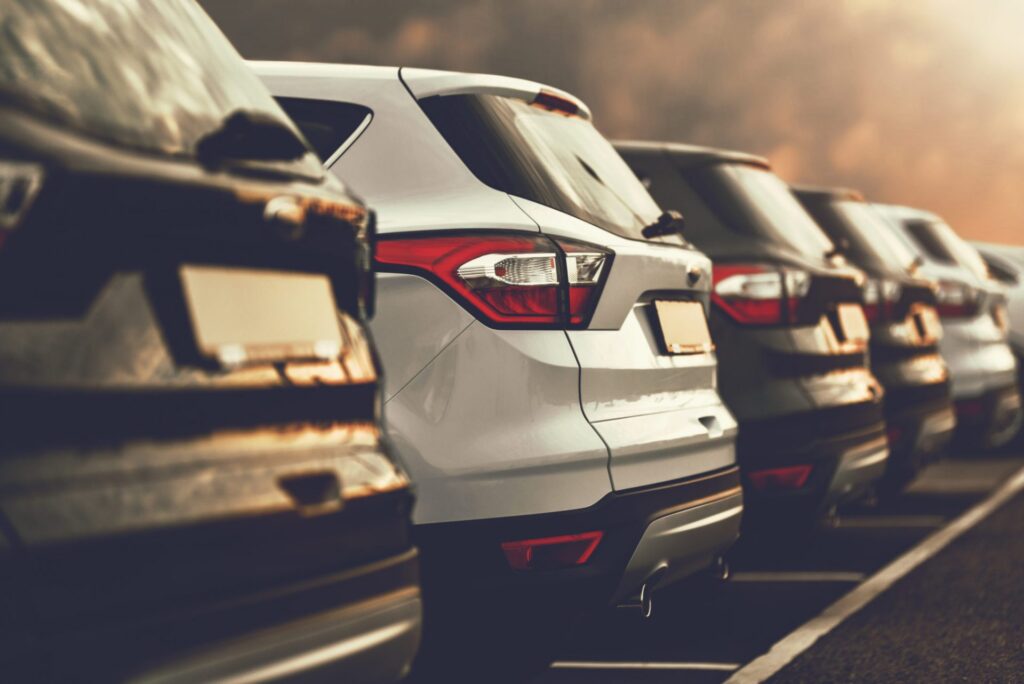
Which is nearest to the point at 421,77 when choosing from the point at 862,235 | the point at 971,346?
the point at 862,235

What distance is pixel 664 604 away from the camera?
6.82 meters

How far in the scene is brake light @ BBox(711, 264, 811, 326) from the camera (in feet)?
20.4

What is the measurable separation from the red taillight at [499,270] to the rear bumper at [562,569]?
0.52 metres

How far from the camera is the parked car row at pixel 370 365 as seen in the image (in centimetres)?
216

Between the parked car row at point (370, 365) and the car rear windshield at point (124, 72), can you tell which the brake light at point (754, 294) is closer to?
the parked car row at point (370, 365)

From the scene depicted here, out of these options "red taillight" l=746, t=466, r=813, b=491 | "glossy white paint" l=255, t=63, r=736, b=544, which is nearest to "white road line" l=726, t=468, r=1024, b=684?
"red taillight" l=746, t=466, r=813, b=491

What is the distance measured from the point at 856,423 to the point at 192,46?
452 centimetres

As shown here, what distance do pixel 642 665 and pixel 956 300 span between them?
19.5ft

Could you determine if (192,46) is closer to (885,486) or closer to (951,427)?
(885,486)

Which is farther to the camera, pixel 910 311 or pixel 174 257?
pixel 910 311

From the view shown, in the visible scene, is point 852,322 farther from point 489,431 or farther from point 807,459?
point 489,431

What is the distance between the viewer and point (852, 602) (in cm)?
648

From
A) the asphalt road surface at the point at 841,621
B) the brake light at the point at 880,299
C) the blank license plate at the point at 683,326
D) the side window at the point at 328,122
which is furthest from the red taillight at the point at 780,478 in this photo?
the side window at the point at 328,122

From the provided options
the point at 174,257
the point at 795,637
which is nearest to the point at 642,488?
the point at 795,637
